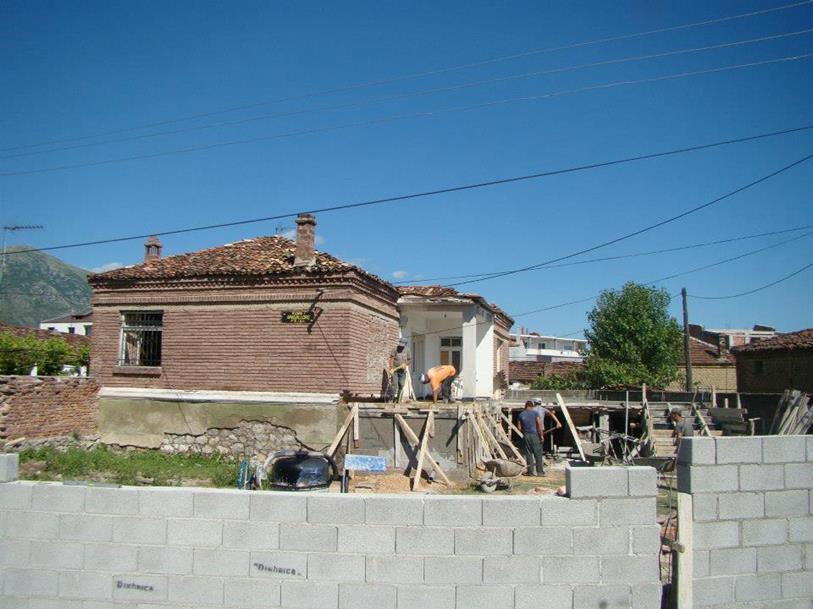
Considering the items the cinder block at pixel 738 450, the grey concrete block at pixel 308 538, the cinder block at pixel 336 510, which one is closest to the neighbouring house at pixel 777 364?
the cinder block at pixel 738 450

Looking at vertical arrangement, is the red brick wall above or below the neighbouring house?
below

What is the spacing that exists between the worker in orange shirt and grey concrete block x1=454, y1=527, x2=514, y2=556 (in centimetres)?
1160

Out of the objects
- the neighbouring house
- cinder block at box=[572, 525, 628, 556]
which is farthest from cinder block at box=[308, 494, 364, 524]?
the neighbouring house

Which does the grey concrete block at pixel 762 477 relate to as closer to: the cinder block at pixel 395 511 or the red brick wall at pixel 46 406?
the cinder block at pixel 395 511

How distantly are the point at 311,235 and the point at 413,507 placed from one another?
12637 mm

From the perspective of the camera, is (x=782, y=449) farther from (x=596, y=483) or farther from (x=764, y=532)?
(x=596, y=483)

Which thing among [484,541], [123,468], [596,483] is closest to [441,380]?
[123,468]

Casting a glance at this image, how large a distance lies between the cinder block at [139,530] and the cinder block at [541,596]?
308cm

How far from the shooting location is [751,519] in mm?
6375

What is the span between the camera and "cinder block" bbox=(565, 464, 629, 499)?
19.1 feet

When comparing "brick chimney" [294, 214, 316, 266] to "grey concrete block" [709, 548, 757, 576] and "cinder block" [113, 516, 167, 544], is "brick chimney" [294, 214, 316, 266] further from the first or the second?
"grey concrete block" [709, 548, 757, 576]

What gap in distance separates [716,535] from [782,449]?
42.6 inches

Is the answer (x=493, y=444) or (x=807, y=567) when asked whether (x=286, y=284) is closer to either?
(x=493, y=444)

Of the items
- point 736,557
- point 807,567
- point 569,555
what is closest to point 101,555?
point 569,555
